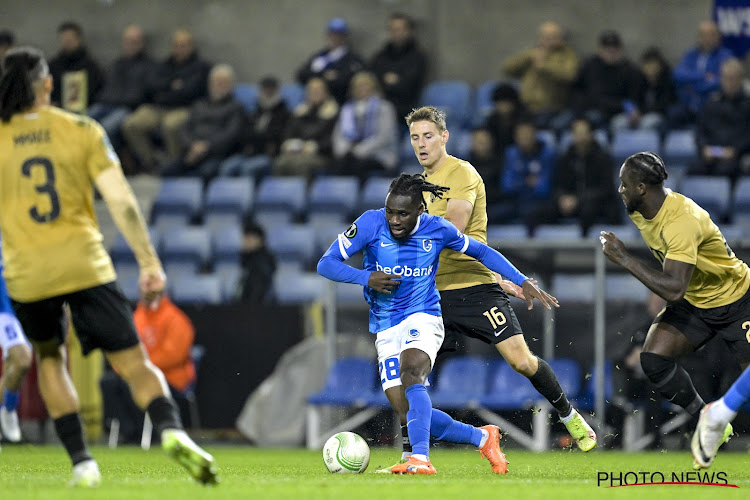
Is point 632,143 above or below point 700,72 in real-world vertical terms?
below

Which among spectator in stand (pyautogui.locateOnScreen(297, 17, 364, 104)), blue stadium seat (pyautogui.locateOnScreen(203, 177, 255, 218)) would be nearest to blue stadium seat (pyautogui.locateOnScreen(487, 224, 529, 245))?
blue stadium seat (pyautogui.locateOnScreen(203, 177, 255, 218))

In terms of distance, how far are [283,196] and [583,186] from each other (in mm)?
3931

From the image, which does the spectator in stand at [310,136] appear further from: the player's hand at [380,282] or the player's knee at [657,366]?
the player's hand at [380,282]

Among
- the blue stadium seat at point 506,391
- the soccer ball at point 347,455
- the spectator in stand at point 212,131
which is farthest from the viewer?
the spectator in stand at point 212,131

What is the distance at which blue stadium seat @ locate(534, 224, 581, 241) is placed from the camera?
14.9 metres

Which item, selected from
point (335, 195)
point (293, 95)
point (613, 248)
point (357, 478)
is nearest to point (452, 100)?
point (335, 195)

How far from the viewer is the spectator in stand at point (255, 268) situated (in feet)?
50.0

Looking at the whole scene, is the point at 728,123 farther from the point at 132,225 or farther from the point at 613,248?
the point at 132,225

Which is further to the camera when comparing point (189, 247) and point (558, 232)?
point (189, 247)

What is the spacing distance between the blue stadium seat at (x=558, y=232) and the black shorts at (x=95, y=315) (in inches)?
343

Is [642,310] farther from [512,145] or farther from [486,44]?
[486,44]

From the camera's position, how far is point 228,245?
16562 millimetres

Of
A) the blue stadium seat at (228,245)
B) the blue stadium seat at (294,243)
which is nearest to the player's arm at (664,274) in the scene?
the blue stadium seat at (294,243)

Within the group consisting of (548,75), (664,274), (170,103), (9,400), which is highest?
(548,75)
